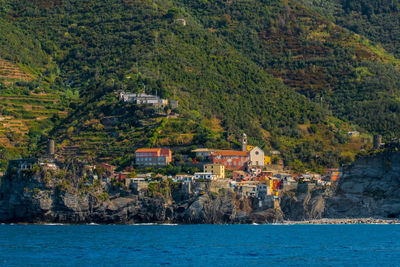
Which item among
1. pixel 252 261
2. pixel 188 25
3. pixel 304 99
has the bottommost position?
pixel 252 261

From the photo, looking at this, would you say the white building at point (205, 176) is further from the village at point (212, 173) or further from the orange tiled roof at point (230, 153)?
the orange tiled roof at point (230, 153)

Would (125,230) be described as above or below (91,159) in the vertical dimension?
below

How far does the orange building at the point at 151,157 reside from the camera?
12988 cm

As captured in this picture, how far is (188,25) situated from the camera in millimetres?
186250

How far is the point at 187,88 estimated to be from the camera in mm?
158625

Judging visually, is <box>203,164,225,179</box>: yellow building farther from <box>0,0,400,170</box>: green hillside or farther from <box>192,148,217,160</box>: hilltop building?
<box>0,0,400,170</box>: green hillside

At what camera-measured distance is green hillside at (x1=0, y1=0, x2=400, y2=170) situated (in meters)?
Answer: 141

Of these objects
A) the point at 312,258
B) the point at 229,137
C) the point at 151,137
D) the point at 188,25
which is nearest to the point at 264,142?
the point at 229,137

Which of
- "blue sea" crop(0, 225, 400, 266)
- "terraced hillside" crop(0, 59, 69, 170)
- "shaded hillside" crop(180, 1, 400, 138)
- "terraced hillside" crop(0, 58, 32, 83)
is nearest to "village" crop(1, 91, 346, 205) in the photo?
Answer: "blue sea" crop(0, 225, 400, 266)

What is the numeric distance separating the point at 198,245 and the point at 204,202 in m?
29.1

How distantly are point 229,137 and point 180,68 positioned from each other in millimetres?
24573

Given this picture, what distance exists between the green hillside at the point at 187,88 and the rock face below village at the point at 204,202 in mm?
15807

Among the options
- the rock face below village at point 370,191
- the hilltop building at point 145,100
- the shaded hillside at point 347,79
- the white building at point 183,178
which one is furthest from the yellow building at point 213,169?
the shaded hillside at point 347,79

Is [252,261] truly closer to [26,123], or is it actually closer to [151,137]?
[151,137]
